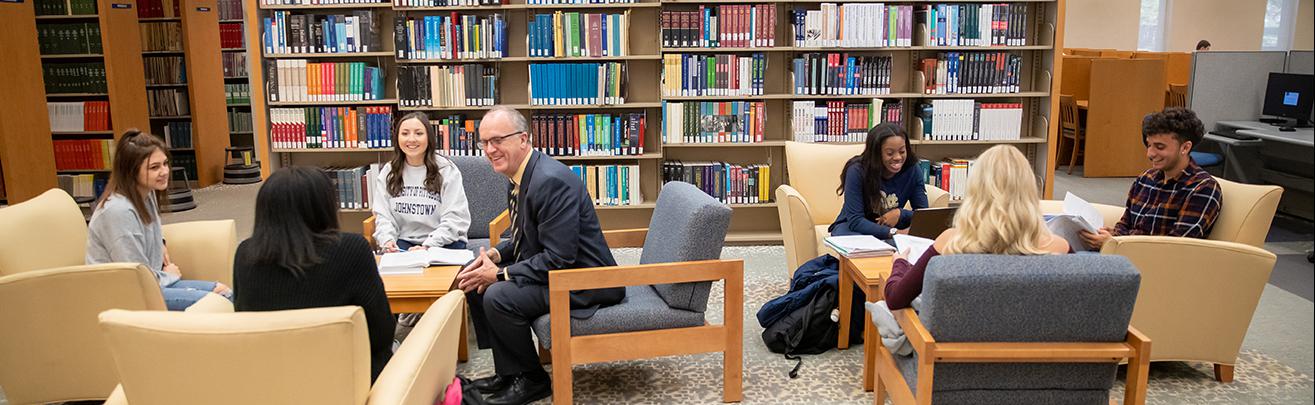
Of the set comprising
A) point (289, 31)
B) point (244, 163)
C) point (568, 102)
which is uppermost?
point (289, 31)

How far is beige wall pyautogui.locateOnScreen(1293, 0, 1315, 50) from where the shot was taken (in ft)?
2.94

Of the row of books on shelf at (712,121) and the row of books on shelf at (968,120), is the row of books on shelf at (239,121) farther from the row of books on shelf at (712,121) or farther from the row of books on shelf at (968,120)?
the row of books on shelf at (968,120)

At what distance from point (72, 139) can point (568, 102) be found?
5.01m

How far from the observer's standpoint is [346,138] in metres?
6.02

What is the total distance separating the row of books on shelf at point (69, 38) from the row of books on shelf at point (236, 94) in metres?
2.04

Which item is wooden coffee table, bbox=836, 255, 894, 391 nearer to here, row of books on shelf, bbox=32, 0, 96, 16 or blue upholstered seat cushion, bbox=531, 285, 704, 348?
blue upholstered seat cushion, bbox=531, 285, 704, 348

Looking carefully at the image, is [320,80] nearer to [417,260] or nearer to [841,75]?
[417,260]

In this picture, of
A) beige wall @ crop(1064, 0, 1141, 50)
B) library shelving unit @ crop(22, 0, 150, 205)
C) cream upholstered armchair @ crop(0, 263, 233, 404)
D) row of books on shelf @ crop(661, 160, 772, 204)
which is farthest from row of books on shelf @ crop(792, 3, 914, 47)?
beige wall @ crop(1064, 0, 1141, 50)

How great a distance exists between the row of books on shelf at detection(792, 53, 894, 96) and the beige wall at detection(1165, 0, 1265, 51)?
10.7 m

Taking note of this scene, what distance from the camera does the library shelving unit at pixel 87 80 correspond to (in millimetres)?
7680

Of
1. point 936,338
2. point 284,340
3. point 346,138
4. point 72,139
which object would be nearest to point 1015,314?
point 936,338

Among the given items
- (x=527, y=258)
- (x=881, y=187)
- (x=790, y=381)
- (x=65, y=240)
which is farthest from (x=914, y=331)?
(x=65, y=240)

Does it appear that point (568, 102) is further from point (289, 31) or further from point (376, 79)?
point (289, 31)

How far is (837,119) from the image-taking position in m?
6.04
